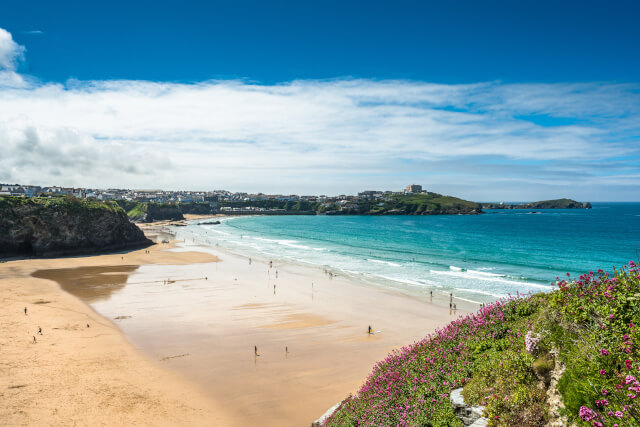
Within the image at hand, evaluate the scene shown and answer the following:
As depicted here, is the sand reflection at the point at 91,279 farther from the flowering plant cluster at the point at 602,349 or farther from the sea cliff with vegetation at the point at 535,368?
the flowering plant cluster at the point at 602,349

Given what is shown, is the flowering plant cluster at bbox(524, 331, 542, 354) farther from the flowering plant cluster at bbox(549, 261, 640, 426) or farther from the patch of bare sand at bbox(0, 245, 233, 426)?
the patch of bare sand at bbox(0, 245, 233, 426)

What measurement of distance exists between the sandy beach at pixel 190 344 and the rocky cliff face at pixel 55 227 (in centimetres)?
1232

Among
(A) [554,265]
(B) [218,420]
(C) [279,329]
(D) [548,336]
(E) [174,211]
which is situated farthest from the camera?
(E) [174,211]

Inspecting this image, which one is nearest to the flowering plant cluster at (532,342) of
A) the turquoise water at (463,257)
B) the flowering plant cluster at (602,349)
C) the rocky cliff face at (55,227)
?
the flowering plant cluster at (602,349)

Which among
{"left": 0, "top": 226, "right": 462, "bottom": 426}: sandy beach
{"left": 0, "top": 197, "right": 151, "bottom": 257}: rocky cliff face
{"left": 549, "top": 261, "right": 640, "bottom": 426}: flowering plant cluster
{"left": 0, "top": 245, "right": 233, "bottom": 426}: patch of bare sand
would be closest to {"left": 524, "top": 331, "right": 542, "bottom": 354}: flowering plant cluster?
{"left": 549, "top": 261, "right": 640, "bottom": 426}: flowering plant cluster

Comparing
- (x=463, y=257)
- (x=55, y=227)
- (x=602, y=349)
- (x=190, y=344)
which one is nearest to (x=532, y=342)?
(x=602, y=349)

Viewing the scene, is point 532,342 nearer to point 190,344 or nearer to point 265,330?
point 265,330

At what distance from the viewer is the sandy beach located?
632 inches

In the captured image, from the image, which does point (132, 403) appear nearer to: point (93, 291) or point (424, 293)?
point (93, 291)

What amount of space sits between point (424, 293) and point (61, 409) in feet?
102

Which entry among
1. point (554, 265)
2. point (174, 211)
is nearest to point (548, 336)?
point (554, 265)

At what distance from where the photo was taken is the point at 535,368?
7.65 meters

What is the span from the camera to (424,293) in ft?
121

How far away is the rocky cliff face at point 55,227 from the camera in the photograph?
53156 millimetres
